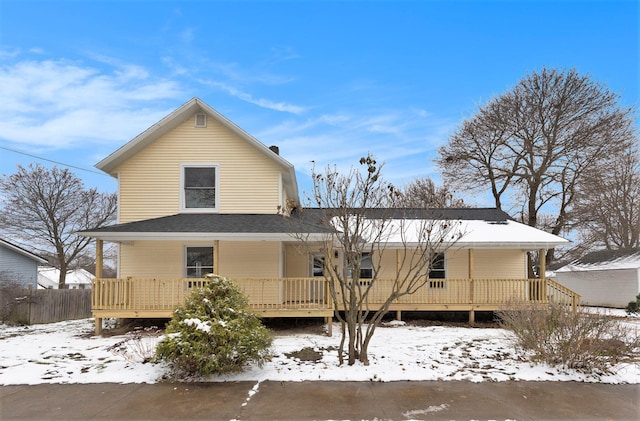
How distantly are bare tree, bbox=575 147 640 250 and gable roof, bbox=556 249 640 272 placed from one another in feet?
6.90

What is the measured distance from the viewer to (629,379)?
7102 millimetres

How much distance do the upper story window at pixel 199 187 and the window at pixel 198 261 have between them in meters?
1.30

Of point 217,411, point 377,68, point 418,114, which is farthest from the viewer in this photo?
point 418,114

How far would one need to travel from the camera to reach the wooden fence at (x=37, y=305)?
14.6 m

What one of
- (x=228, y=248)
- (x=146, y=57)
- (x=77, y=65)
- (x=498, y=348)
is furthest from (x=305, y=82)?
(x=498, y=348)

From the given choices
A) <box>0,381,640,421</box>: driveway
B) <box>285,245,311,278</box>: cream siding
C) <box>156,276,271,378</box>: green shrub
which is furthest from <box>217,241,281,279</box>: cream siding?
<box>0,381,640,421</box>: driveway

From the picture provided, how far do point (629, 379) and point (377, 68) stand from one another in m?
10.2

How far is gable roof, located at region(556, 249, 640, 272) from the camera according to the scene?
71.6 feet

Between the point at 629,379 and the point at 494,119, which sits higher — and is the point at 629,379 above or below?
below

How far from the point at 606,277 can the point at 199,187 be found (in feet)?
72.0

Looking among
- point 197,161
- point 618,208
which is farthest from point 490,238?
point 618,208

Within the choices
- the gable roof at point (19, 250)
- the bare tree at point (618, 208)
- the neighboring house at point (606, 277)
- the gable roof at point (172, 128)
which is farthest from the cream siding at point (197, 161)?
the bare tree at point (618, 208)

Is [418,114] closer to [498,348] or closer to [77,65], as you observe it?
[498,348]

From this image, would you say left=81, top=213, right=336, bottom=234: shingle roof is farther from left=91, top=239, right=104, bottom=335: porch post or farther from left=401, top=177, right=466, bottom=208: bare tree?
left=401, top=177, right=466, bottom=208: bare tree
